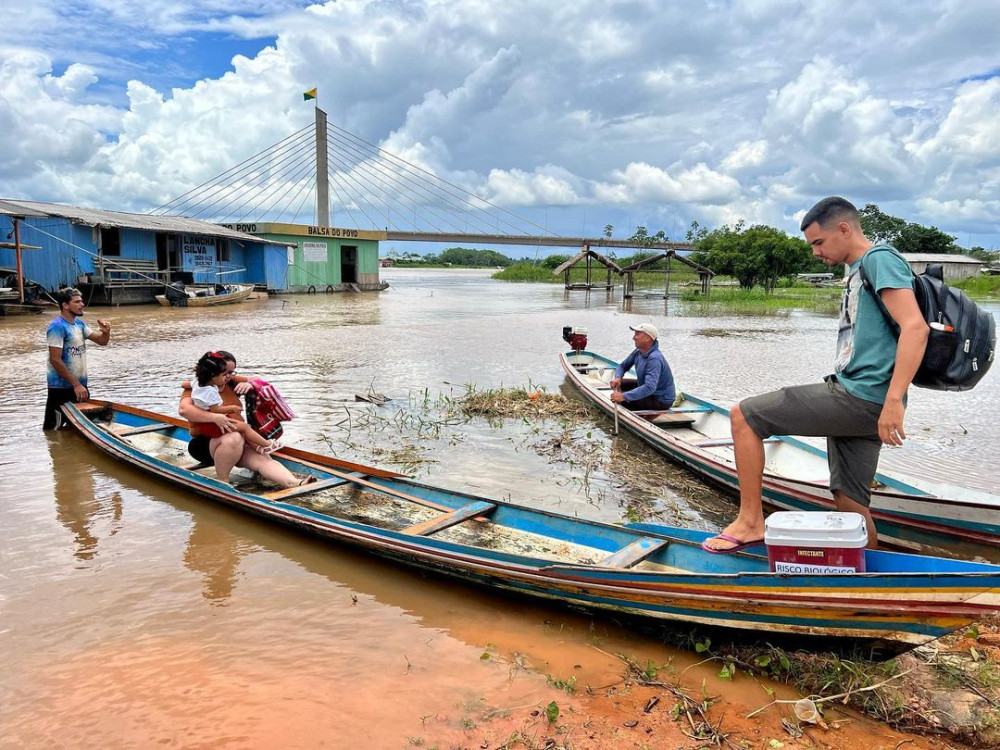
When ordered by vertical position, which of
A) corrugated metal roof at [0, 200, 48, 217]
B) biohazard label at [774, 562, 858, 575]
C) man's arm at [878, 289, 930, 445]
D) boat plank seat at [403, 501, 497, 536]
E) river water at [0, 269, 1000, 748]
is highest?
corrugated metal roof at [0, 200, 48, 217]

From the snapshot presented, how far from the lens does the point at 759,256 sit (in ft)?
125

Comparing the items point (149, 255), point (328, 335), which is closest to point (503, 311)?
point (328, 335)

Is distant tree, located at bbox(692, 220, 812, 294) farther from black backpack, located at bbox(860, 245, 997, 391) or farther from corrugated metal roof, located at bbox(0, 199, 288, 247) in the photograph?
black backpack, located at bbox(860, 245, 997, 391)

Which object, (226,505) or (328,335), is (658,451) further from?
(328,335)

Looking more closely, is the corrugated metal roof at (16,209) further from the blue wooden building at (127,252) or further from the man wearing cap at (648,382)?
the man wearing cap at (648,382)

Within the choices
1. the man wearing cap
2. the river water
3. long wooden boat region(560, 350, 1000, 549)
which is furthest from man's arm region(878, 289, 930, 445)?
the man wearing cap

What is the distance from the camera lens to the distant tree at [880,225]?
55.6m

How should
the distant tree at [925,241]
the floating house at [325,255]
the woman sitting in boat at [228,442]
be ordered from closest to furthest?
the woman sitting in boat at [228,442]
the floating house at [325,255]
the distant tree at [925,241]

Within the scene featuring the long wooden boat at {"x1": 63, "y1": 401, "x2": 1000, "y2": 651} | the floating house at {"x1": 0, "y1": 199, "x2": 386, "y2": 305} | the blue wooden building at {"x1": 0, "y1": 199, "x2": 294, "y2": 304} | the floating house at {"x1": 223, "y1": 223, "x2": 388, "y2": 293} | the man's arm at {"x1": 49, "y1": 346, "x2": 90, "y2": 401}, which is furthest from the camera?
the floating house at {"x1": 223, "y1": 223, "x2": 388, "y2": 293}

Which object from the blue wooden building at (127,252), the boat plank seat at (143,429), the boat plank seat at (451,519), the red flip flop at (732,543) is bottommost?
the boat plank seat at (451,519)

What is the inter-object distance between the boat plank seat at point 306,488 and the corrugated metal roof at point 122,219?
20.2 meters

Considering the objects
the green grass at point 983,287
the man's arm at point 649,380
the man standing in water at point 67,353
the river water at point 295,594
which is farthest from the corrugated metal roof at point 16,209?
the green grass at point 983,287

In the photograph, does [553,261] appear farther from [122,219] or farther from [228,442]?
[228,442]

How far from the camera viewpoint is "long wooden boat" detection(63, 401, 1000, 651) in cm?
249
